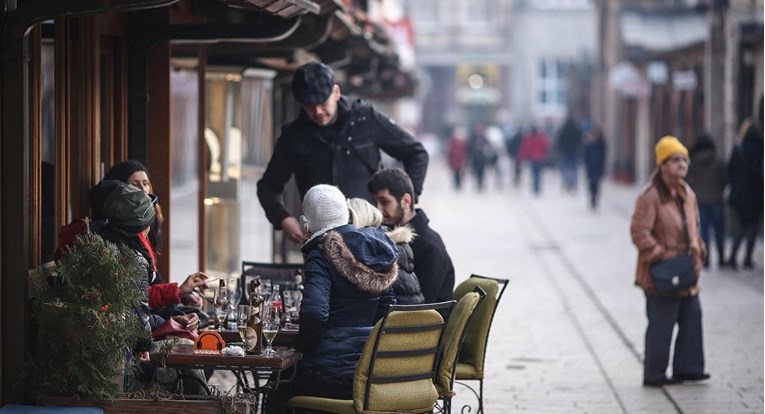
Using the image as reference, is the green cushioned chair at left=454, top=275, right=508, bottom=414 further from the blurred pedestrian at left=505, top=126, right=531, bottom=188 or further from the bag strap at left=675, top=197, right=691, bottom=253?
the blurred pedestrian at left=505, top=126, right=531, bottom=188

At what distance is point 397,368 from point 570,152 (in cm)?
3299

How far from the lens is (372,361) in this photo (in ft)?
23.6

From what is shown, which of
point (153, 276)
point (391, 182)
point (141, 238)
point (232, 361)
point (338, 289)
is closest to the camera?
point (232, 361)

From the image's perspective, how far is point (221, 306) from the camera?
7.80 m

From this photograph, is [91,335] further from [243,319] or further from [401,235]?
[401,235]

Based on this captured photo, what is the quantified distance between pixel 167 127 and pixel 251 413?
10.6ft

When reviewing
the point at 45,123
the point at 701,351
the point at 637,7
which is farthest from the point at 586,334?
the point at 637,7

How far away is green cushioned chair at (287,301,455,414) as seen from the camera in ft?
23.6

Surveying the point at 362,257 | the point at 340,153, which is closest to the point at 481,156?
the point at 340,153

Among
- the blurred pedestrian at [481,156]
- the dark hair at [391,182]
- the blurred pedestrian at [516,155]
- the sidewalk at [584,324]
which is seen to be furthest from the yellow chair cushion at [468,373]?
the blurred pedestrian at [516,155]

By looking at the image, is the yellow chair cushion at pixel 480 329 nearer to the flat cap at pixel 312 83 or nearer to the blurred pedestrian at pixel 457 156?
the flat cap at pixel 312 83

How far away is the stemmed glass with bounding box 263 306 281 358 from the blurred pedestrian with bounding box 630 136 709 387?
4.33 metres

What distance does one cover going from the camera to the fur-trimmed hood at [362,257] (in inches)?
288

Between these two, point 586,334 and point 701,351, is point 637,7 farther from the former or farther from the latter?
point 701,351
